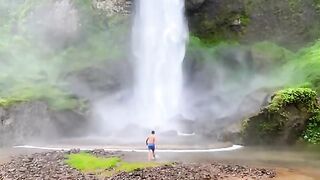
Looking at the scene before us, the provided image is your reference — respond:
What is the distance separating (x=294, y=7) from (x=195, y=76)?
1374cm

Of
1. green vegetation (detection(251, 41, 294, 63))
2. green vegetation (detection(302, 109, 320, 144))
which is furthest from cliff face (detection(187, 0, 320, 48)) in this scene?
green vegetation (detection(302, 109, 320, 144))

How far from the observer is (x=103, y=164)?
87.0 ft

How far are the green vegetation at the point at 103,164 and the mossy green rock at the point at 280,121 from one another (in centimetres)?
1226

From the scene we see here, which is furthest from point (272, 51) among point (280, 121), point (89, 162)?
point (89, 162)

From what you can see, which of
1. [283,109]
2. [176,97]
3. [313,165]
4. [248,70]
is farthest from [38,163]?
[248,70]

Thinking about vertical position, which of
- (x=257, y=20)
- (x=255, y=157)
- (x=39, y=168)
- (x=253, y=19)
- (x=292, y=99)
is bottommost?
(x=39, y=168)

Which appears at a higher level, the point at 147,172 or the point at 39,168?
the point at 39,168

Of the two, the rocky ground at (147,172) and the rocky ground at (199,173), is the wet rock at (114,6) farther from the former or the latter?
the rocky ground at (199,173)

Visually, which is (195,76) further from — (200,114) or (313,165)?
(313,165)

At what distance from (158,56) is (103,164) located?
27686 mm

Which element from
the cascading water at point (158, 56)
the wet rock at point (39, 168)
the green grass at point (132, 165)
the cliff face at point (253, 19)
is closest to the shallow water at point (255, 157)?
the green grass at point (132, 165)

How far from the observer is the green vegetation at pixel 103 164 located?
2511cm

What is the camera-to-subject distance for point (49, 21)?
189 ft

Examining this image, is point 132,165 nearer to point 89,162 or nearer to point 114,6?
point 89,162
